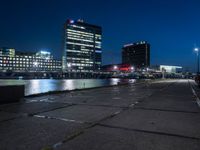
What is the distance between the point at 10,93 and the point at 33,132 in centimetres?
744

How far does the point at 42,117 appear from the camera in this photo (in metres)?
8.46

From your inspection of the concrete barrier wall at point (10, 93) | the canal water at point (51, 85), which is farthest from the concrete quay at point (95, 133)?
the canal water at point (51, 85)

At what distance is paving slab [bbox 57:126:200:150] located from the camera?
505 cm

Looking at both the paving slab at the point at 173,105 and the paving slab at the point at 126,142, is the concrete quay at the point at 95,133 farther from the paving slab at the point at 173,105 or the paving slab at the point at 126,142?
the paving slab at the point at 173,105

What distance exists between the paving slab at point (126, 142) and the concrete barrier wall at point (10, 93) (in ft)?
26.0

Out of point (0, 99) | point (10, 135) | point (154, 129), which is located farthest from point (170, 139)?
point (0, 99)

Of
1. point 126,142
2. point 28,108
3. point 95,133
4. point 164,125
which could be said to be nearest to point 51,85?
point 28,108

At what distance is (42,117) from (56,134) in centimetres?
263

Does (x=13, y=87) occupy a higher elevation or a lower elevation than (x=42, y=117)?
higher

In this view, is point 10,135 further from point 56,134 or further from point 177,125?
point 177,125

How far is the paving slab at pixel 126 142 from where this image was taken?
5.05 meters

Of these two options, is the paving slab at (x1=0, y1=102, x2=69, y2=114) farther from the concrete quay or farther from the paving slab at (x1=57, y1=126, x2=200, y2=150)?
the paving slab at (x1=57, y1=126, x2=200, y2=150)

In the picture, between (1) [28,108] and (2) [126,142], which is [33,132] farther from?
(1) [28,108]

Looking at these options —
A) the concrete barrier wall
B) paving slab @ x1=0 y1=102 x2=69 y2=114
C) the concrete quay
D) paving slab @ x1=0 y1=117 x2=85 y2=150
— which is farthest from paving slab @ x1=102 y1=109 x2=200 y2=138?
the concrete barrier wall
